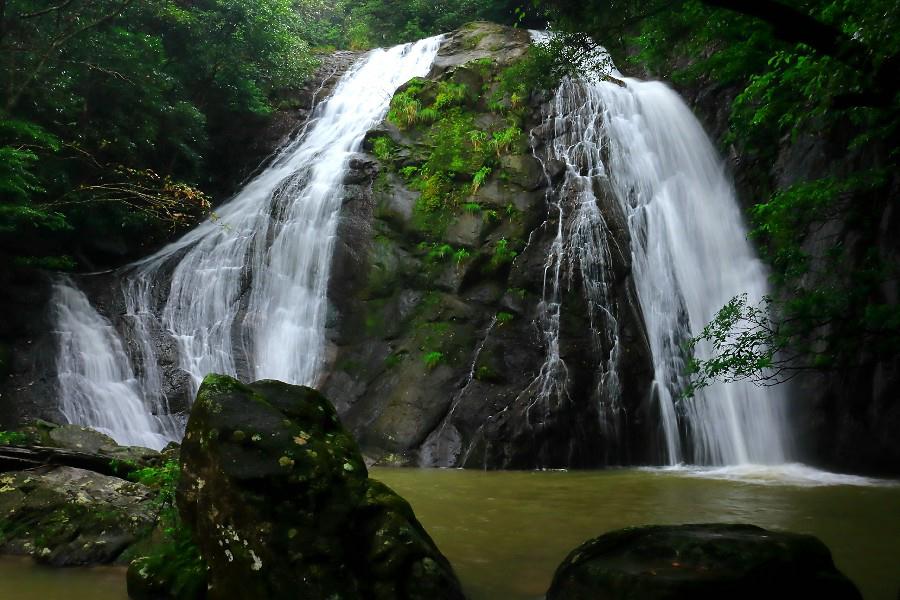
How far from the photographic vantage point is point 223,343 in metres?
13.8

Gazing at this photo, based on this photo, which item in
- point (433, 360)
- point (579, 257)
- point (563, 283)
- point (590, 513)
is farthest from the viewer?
point (579, 257)

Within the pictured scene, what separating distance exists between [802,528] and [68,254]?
1564 centimetres

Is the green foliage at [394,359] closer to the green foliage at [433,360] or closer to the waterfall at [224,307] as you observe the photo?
the green foliage at [433,360]

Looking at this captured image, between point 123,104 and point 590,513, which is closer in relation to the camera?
point 590,513

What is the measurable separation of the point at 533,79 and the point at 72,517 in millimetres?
5906

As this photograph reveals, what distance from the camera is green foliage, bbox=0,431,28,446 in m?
6.50

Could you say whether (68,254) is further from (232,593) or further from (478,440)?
Result: (232,593)

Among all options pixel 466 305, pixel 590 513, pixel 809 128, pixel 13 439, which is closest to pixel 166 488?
pixel 13 439

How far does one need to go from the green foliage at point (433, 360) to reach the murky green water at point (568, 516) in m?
2.39

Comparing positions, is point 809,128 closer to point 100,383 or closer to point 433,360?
point 433,360

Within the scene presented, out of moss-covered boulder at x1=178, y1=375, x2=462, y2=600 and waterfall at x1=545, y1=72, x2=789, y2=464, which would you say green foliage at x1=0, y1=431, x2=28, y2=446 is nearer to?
moss-covered boulder at x1=178, y1=375, x2=462, y2=600

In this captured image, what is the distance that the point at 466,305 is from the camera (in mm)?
13016

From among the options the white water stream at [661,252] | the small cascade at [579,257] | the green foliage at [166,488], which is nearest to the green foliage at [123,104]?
the green foliage at [166,488]

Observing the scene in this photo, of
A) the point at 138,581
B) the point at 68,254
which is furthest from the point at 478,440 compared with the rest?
the point at 68,254
